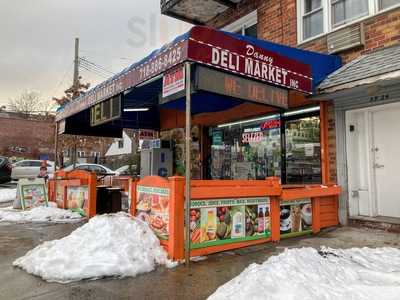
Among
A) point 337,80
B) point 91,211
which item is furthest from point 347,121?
point 91,211

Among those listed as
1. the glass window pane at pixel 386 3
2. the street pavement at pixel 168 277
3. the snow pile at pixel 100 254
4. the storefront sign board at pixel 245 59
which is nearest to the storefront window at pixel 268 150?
the storefront sign board at pixel 245 59

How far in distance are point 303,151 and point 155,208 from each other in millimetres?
4156

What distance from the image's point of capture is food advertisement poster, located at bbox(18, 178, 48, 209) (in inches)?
381

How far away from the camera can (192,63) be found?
16.3 feet

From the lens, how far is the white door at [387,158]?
675cm

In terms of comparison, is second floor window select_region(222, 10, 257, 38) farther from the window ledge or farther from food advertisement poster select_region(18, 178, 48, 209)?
food advertisement poster select_region(18, 178, 48, 209)

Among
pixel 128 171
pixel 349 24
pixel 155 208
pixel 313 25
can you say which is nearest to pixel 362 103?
pixel 349 24

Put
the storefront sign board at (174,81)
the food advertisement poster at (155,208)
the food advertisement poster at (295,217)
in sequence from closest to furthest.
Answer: the storefront sign board at (174,81) → the food advertisement poster at (155,208) → the food advertisement poster at (295,217)

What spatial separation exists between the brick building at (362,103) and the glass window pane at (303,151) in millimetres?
409

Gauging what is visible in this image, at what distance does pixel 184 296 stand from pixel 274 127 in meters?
5.80

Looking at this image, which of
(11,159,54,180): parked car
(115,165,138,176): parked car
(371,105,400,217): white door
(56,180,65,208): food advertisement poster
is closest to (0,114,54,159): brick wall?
(11,159,54,180): parked car

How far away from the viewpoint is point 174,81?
17.2 ft

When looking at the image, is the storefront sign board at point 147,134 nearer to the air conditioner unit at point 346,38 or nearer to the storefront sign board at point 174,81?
the air conditioner unit at point 346,38

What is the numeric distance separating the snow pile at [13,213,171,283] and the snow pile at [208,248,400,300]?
132 centimetres
